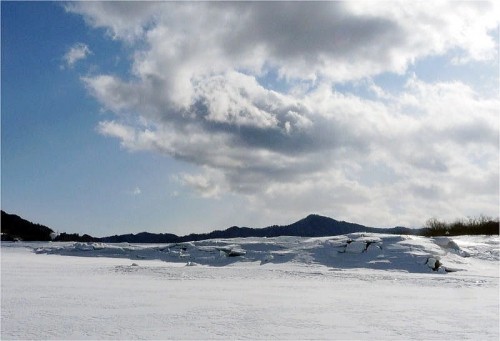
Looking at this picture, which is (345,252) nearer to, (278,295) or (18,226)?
(278,295)

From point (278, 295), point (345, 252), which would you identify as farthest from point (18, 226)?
point (278, 295)

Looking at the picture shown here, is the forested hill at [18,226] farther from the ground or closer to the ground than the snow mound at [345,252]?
farther from the ground

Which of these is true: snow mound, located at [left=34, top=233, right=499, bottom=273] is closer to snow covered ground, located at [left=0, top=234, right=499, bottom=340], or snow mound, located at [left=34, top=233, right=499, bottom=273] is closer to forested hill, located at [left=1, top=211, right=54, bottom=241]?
snow covered ground, located at [left=0, top=234, right=499, bottom=340]

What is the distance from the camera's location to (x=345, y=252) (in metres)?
10.3

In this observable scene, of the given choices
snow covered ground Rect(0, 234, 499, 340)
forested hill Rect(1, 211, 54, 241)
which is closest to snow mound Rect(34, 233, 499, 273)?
snow covered ground Rect(0, 234, 499, 340)

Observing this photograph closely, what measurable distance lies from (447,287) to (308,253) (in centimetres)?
396

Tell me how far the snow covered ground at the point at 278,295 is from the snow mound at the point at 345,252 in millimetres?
35

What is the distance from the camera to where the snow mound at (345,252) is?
9414mm

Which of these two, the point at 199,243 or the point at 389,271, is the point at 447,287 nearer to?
the point at 389,271

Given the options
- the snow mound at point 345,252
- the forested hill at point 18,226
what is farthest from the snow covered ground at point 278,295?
the forested hill at point 18,226

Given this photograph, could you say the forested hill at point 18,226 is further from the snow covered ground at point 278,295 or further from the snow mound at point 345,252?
the snow covered ground at point 278,295

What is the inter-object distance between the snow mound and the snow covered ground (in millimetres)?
35

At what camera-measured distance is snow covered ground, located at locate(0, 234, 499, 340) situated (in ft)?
12.4

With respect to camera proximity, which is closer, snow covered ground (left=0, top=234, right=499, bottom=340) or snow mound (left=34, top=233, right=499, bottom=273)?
snow covered ground (left=0, top=234, right=499, bottom=340)
